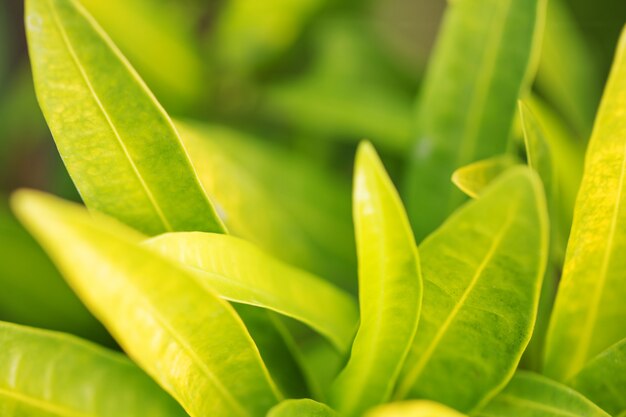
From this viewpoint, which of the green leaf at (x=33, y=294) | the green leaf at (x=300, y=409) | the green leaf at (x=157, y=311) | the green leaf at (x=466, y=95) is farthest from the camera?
the green leaf at (x=33, y=294)

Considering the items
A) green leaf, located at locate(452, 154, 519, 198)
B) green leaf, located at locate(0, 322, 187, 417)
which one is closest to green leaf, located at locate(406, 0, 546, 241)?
green leaf, located at locate(452, 154, 519, 198)

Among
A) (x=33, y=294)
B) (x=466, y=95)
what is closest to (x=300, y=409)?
(x=466, y=95)

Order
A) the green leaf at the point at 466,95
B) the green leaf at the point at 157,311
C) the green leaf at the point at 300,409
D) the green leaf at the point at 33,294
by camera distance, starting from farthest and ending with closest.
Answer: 1. the green leaf at the point at 33,294
2. the green leaf at the point at 466,95
3. the green leaf at the point at 300,409
4. the green leaf at the point at 157,311

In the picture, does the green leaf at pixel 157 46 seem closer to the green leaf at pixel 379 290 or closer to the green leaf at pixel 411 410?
the green leaf at pixel 379 290

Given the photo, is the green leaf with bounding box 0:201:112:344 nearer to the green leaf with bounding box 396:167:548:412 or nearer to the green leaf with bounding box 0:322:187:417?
the green leaf with bounding box 0:322:187:417

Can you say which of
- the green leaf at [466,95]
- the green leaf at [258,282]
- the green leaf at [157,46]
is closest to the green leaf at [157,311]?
the green leaf at [258,282]

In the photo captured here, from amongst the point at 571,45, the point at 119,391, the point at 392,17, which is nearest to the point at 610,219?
the point at 119,391
